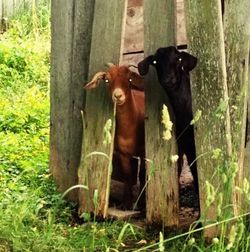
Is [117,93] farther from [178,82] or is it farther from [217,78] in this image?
[217,78]

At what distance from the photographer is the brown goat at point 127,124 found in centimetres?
544

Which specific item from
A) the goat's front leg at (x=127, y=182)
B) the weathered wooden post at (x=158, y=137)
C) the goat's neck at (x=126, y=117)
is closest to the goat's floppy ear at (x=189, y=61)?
the weathered wooden post at (x=158, y=137)

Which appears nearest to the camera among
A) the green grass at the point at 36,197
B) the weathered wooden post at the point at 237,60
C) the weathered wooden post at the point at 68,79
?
the green grass at the point at 36,197

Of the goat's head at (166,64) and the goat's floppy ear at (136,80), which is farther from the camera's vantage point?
the goat's floppy ear at (136,80)

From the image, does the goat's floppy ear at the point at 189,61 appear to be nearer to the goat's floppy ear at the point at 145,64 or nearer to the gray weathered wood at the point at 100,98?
the goat's floppy ear at the point at 145,64

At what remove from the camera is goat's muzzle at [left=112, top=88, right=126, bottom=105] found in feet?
17.7

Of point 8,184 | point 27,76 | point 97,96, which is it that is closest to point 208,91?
point 97,96

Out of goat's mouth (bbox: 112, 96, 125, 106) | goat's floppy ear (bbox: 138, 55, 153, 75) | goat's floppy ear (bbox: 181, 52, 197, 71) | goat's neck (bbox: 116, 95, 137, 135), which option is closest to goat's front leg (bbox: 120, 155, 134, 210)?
goat's neck (bbox: 116, 95, 137, 135)

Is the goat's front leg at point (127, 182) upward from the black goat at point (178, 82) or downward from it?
downward

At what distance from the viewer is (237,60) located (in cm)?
497

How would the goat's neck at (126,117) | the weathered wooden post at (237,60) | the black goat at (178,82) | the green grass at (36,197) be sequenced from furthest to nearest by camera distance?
1. the goat's neck at (126,117)
2. the black goat at (178,82)
3. the weathered wooden post at (237,60)
4. the green grass at (36,197)

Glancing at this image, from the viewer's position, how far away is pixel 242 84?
195 inches

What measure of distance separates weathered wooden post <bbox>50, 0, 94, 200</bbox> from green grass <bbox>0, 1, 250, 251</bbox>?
19 centimetres

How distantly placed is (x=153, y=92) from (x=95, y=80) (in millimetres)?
384
